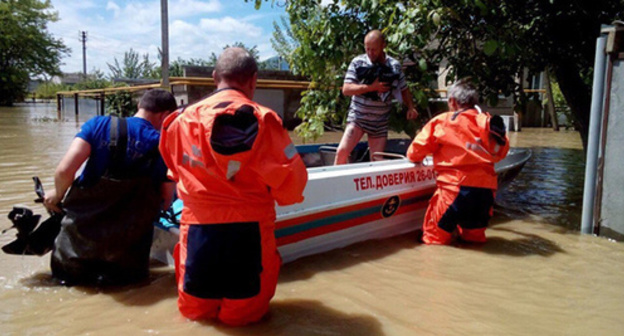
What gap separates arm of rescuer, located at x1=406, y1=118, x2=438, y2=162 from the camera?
4484 mm

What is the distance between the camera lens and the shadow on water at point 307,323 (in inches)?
109

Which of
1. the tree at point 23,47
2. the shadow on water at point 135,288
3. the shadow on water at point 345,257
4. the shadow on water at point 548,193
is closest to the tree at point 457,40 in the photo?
the shadow on water at point 548,193

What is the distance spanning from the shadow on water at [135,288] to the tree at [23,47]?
155ft

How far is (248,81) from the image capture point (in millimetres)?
2656

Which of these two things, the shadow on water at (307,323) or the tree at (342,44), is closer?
the shadow on water at (307,323)

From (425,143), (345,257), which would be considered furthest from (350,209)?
(425,143)

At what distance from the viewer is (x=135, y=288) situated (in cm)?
334

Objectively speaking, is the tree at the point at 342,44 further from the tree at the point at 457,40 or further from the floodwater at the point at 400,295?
the floodwater at the point at 400,295

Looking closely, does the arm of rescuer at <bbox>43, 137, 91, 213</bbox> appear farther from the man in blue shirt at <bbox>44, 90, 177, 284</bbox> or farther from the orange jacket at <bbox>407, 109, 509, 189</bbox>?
the orange jacket at <bbox>407, 109, 509, 189</bbox>

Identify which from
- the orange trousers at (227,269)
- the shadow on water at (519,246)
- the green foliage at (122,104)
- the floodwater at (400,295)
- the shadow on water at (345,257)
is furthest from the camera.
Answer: the green foliage at (122,104)

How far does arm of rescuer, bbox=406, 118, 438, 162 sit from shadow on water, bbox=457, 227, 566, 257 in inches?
36.0

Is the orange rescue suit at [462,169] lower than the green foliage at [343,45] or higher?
lower

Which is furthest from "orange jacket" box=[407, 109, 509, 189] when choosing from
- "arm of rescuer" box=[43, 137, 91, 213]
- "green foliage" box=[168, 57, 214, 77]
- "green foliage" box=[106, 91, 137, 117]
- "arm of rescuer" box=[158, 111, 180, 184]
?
"green foliage" box=[168, 57, 214, 77]

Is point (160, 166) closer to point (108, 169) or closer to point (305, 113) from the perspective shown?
point (108, 169)
